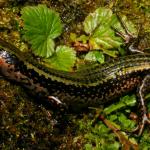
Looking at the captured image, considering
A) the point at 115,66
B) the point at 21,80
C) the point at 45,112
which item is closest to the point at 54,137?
the point at 45,112

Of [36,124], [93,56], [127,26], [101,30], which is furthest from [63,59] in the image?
[127,26]

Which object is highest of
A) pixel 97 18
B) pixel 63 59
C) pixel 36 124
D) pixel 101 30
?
pixel 97 18

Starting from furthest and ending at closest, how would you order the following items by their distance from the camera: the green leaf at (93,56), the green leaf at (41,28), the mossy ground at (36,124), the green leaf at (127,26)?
the green leaf at (127,26) → the green leaf at (93,56) → the green leaf at (41,28) → the mossy ground at (36,124)

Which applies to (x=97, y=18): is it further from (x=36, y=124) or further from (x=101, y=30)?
(x=36, y=124)

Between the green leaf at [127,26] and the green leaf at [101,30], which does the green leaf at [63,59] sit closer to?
Answer: the green leaf at [101,30]

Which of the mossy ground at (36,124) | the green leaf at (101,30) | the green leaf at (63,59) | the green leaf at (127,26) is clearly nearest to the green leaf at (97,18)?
the green leaf at (101,30)
